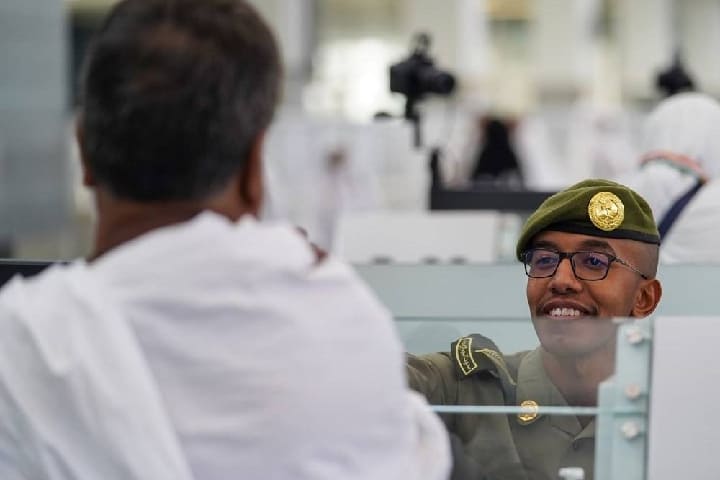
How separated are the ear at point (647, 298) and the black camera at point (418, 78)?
166 inches

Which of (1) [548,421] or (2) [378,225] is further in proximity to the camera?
(2) [378,225]

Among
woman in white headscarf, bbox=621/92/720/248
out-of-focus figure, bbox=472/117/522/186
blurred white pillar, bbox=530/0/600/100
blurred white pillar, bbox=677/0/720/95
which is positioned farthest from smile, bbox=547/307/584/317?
blurred white pillar, bbox=677/0/720/95

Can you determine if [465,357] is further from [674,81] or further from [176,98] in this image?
[674,81]

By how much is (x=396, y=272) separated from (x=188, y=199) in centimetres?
135

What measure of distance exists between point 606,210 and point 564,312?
0.19m

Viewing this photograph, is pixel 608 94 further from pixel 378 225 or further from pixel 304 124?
pixel 378 225

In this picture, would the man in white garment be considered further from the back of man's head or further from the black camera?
the black camera

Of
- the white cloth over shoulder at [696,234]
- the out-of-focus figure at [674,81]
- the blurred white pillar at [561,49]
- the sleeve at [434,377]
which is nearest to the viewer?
the sleeve at [434,377]

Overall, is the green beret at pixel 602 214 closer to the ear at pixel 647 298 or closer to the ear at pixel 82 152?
the ear at pixel 647 298

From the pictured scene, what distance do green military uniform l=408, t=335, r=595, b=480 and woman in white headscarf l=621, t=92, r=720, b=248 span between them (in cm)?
274

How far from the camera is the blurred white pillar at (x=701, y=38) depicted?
32.1 m

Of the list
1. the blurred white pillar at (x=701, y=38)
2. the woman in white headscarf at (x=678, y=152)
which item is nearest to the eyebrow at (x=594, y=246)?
the woman in white headscarf at (x=678, y=152)

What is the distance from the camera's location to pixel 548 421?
231 cm

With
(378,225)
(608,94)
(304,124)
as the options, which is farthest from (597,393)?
(608,94)
